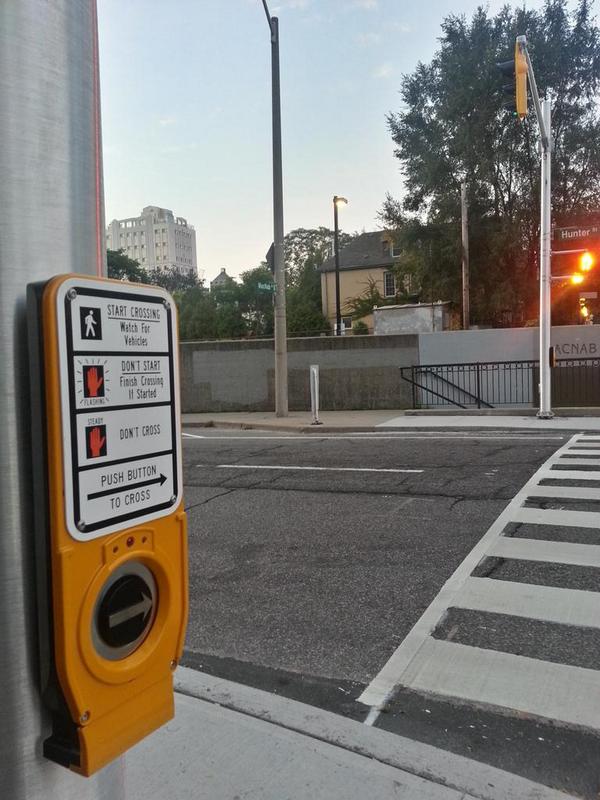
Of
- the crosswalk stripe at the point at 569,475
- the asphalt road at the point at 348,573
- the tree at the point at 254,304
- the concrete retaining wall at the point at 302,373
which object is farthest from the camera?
the tree at the point at 254,304

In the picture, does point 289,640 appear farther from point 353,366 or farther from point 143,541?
point 353,366

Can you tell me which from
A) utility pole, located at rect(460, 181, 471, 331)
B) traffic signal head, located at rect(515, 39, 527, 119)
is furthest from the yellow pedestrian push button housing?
utility pole, located at rect(460, 181, 471, 331)

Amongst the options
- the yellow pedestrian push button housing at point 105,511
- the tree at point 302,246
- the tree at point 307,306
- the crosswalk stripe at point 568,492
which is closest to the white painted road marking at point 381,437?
the crosswalk stripe at point 568,492

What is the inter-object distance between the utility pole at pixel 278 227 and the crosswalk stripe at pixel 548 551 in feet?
40.4

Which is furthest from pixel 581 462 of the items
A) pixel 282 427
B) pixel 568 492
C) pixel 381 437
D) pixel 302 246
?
pixel 302 246

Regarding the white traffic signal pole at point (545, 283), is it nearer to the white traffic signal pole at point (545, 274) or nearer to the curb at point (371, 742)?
the white traffic signal pole at point (545, 274)

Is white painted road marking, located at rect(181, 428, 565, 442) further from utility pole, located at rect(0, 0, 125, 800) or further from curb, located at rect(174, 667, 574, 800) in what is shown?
utility pole, located at rect(0, 0, 125, 800)

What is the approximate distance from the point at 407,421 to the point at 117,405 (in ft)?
49.2

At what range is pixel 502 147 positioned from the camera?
2969cm

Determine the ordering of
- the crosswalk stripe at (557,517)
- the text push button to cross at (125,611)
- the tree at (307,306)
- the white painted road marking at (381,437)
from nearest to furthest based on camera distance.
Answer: the text push button to cross at (125,611), the crosswalk stripe at (557,517), the white painted road marking at (381,437), the tree at (307,306)

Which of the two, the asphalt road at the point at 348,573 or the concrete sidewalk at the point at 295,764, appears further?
the asphalt road at the point at 348,573

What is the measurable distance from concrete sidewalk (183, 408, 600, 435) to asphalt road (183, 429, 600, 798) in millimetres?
3563

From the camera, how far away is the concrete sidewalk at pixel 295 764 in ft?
8.62

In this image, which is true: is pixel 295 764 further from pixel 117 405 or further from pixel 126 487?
pixel 117 405
